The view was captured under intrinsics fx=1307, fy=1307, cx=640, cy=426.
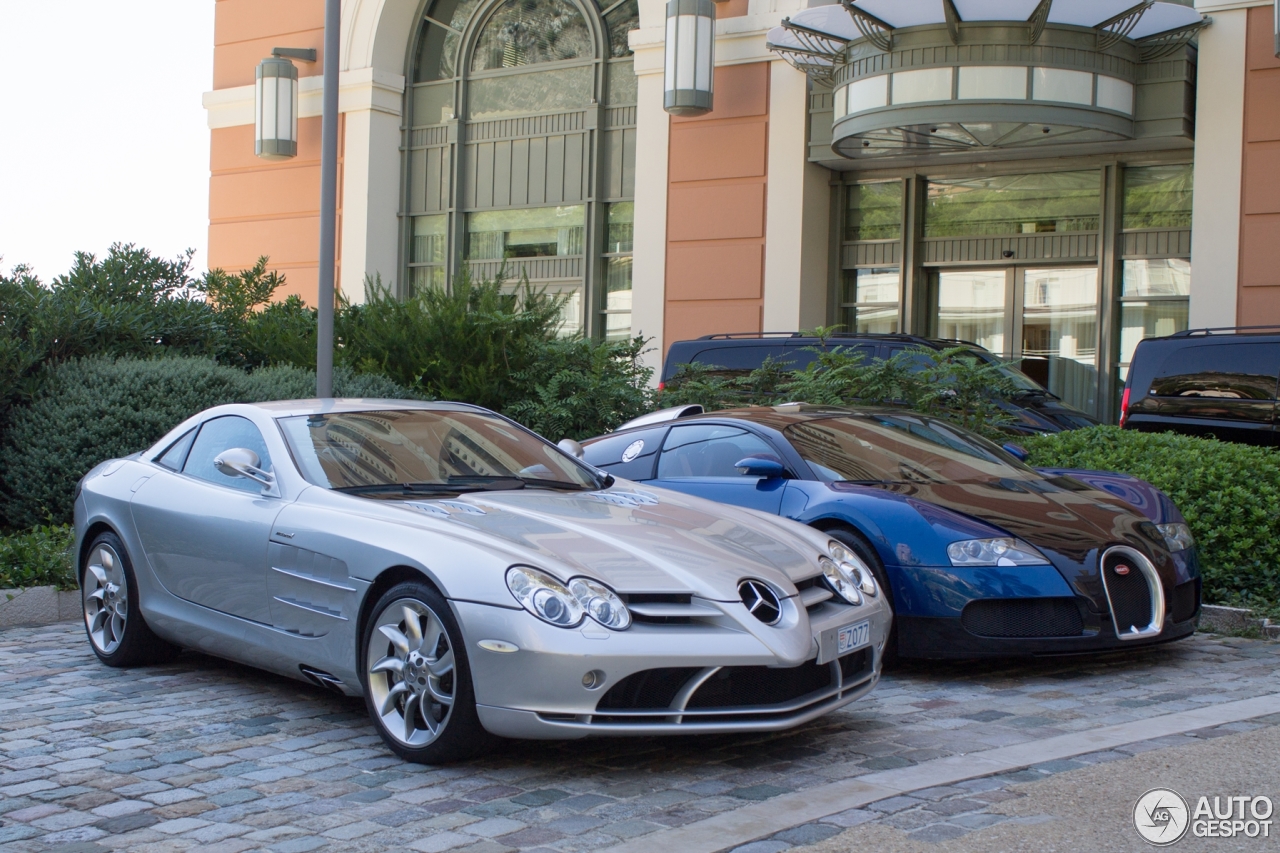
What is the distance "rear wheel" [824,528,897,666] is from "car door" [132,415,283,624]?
2.67 meters

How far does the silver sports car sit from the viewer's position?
4.32 m

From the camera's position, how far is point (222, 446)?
6059 millimetres

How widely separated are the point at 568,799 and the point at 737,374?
959cm

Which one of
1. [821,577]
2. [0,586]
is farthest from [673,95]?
[821,577]

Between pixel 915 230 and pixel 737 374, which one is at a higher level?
pixel 915 230

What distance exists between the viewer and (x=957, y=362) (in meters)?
11.5

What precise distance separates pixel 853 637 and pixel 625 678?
1000mm

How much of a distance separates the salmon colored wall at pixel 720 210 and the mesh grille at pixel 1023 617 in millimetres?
12265

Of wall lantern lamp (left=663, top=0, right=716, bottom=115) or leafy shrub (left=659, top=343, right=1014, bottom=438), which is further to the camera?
wall lantern lamp (left=663, top=0, right=716, bottom=115)

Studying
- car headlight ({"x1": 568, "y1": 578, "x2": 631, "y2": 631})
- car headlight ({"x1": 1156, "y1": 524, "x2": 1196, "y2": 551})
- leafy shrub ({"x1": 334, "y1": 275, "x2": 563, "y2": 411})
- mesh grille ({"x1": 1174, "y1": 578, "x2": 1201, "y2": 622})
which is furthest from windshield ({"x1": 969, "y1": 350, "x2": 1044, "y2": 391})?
car headlight ({"x1": 568, "y1": 578, "x2": 631, "y2": 631})

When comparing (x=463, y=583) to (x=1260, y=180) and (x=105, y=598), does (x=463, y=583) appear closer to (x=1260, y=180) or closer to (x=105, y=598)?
(x=105, y=598)

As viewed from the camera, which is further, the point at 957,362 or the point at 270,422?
the point at 957,362

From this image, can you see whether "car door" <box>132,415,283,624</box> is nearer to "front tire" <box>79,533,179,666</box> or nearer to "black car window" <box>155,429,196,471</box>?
"black car window" <box>155,429,196,471</box>

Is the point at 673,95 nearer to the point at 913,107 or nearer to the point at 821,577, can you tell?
the point at 913,107
